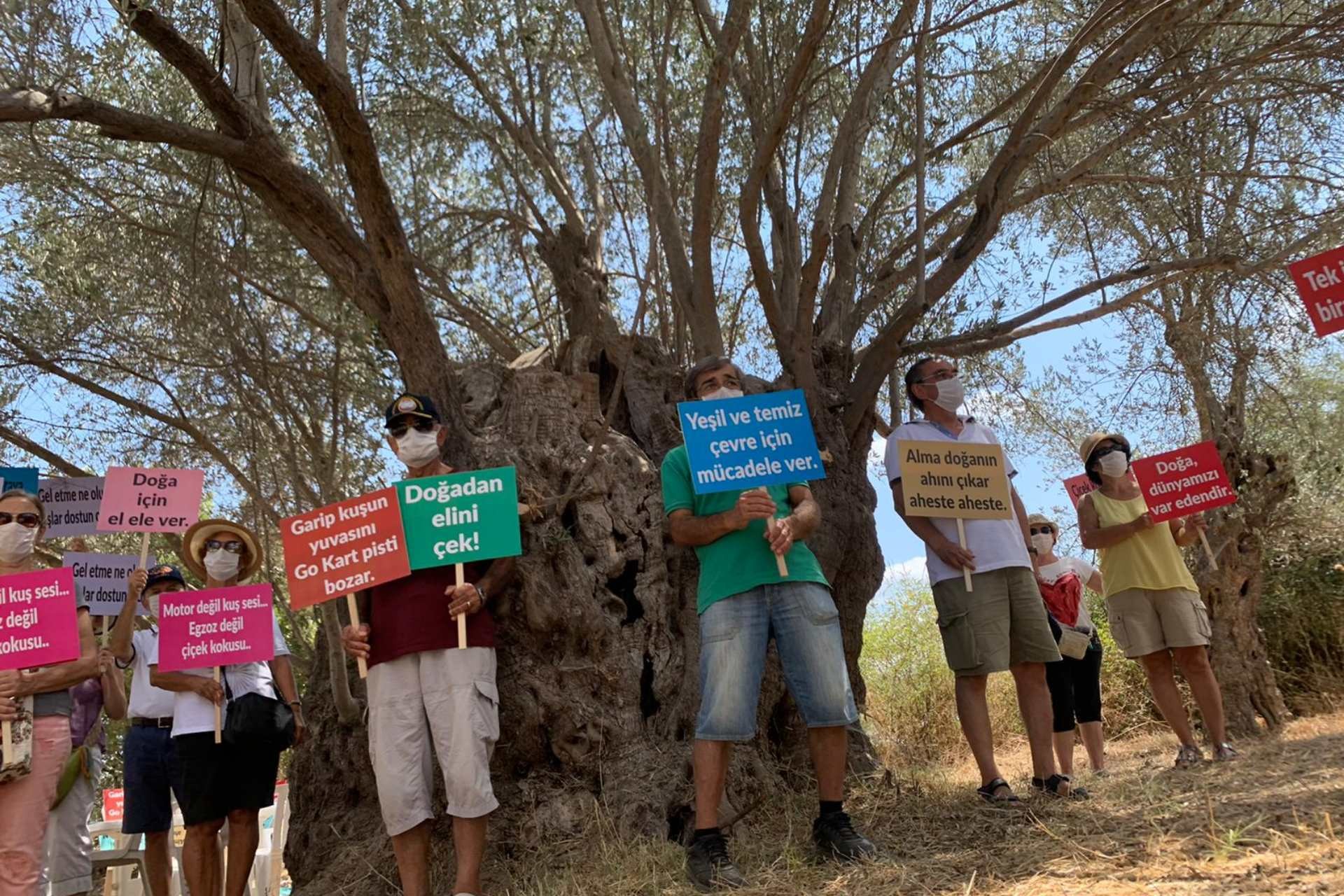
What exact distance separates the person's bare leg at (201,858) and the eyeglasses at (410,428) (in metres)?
2.02

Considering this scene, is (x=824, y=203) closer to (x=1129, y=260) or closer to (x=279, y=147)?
(x=279, y=147)

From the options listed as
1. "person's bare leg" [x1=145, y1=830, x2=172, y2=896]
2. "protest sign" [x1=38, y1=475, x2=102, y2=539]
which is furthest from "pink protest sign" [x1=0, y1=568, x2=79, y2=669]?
"protest sign" [x1=38, y1=475, x2=102, y2=539]

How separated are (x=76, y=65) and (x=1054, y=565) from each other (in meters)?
7.01

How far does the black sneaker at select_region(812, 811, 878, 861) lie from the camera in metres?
4.54

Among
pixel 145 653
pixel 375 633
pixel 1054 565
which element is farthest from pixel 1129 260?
pixel 145 653

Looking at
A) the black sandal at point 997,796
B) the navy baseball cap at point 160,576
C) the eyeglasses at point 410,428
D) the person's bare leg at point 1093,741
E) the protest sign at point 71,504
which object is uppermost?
the protest sign at point 71,504

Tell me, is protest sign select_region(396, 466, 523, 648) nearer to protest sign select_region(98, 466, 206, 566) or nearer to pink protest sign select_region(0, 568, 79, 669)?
pink protest sign select_region(0, 568, 79, 669)

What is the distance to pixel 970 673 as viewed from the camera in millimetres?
5324

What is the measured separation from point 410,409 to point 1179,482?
4.34 metres

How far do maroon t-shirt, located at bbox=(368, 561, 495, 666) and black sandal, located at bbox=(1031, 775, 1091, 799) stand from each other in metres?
2.63

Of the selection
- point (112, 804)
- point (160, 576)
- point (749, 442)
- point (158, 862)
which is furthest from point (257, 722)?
point (112, 804)

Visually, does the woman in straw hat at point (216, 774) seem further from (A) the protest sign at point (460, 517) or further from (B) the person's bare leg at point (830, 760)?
(B) the person's bare leg at point (830, 760)

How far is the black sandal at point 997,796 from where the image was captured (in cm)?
506

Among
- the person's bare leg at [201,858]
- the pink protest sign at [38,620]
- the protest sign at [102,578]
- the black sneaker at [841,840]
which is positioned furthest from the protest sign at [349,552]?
the protest sign at [102,578]
